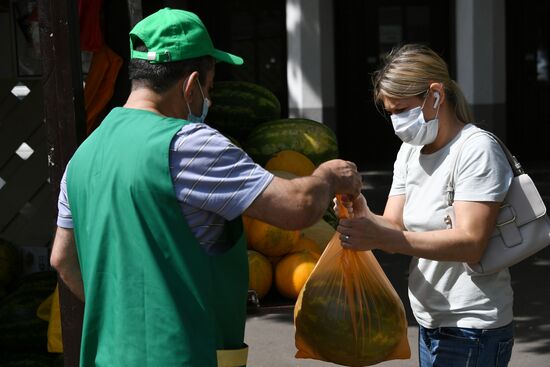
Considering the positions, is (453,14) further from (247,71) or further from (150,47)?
(150,47)

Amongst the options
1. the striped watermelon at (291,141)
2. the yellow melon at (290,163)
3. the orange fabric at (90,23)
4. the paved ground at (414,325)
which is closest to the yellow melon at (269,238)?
the paved ground at (414,325)

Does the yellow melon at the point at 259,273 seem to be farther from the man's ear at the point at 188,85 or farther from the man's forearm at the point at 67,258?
the man's ear at the point at 188,85

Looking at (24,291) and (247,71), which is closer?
(24,291)

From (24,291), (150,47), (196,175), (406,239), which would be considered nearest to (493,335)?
(406,239)

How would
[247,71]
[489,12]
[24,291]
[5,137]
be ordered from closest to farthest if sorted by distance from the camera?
[24,291]
[5,137]
[489,12]
[247,71]

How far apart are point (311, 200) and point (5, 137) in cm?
563

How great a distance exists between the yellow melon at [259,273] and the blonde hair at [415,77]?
12.2ft

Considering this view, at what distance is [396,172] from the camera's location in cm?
321

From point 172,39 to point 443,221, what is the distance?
3.57 feet

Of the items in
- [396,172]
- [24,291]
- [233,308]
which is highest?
[396,172]

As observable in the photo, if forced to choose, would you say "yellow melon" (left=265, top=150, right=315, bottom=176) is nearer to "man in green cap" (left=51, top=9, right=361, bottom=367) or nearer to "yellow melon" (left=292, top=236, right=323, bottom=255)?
"yellow melon" (left=292, top=236, right=323, bottom=255)

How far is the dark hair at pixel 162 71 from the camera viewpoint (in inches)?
93.4

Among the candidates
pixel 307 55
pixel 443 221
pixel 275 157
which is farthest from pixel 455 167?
pixel 307 55

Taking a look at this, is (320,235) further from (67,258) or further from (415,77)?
(67,258)
